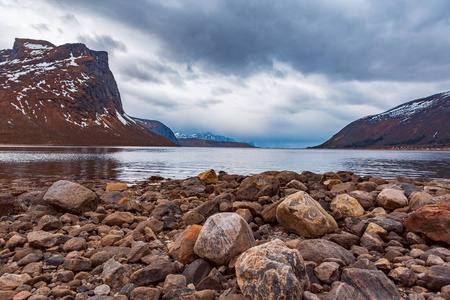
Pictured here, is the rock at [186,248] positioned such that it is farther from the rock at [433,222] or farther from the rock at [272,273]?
the rock at [433,222]

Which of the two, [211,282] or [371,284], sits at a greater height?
[371,284]

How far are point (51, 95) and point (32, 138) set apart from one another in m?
60.5

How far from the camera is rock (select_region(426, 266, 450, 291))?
460cm

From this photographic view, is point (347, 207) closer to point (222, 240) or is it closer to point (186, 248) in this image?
point (222, 240)

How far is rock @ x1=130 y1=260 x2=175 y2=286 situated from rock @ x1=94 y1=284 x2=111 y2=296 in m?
0.44

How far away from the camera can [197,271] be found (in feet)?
17.6

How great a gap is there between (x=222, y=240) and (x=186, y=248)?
3.29 ft

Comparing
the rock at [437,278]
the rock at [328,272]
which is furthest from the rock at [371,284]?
the rock at [437,278]

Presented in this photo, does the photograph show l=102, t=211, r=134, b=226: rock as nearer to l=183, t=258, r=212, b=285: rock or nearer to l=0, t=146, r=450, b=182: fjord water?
l=183, t=258, r=212, b=285: rock

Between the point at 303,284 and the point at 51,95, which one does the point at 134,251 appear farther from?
the point at 51,95

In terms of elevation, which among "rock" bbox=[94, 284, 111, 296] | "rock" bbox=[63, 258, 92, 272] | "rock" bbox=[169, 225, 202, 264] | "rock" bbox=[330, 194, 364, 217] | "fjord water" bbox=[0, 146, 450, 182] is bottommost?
"fjord water" bbox=[0, 146, 450, 182]

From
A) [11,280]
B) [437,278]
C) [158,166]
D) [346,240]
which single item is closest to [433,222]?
[346,240]

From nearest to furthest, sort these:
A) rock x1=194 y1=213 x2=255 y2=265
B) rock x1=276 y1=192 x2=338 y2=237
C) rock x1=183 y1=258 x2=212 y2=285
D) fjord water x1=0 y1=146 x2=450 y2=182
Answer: rock x1=183 y1=258 x2=212 y2=285, rock x1=194 y1=213 x2=255 y2=265, rock x1=276 y1=192 x2=338 y2=237, fjord water x1=0 y1=146 x2=450 y2=182

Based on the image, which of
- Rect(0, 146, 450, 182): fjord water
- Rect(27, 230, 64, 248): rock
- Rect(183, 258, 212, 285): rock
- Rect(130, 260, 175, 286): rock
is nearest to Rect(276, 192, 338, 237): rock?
Rect(183, 258, 212, 285): rock
